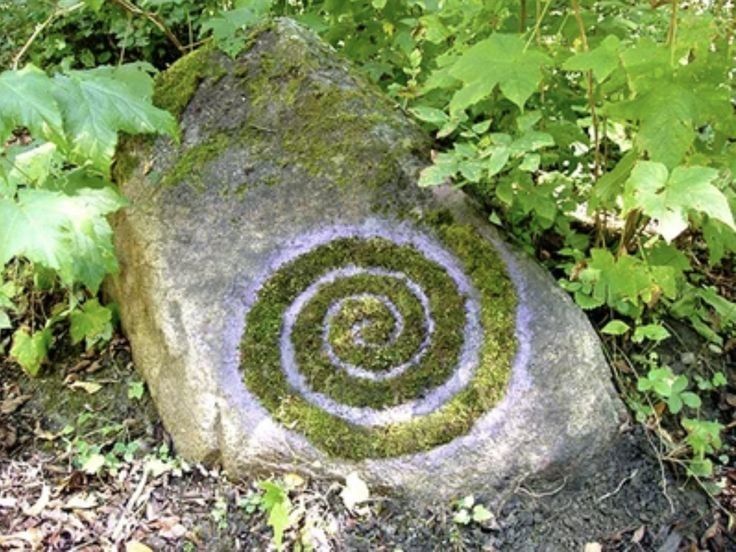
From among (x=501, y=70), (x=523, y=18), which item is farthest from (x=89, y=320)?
(x=523, y=18)

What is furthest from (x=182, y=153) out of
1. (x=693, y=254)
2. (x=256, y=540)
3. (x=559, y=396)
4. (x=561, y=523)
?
(x=693, y=254)

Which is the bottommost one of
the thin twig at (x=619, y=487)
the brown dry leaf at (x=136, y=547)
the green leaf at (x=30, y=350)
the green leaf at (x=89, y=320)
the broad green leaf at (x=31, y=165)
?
the thin twig at (x=619, y=487)

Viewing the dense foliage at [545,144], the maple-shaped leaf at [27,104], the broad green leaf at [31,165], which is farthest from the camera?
the broad green leaf at [31,165]

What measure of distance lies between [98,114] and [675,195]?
158 centimetres

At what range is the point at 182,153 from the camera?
283cm

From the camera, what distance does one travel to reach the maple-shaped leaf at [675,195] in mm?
1978

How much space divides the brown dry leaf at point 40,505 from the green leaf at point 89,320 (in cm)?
57

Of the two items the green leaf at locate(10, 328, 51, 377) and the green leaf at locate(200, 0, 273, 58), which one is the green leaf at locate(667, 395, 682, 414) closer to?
the green leaf at locate(200, 0, 273, 58)

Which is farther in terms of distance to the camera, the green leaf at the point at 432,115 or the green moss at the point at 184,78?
the green moss at the point at 184,78

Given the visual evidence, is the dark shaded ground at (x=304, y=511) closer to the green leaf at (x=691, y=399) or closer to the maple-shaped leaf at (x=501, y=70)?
the green leaf at (x=691, y=399)

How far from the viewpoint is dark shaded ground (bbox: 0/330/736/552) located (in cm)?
229

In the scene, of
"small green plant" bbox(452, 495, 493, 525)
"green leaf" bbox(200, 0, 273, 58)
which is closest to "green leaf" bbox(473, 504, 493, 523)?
"small green plant" bbox(452, 495, 493, 525)

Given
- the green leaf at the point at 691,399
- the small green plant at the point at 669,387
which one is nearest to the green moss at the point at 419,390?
the small green plant at the point at 669,387

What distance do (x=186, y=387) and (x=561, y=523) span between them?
1.23m
